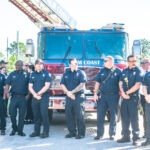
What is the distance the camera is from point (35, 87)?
8.50m

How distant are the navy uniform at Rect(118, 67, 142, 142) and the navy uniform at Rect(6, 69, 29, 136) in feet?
7.72

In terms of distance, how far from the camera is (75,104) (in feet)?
27.6

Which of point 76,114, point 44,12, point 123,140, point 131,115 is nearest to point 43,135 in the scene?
point 76,114

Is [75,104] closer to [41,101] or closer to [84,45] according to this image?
[41,101]

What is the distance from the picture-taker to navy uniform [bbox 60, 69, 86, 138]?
838 cm

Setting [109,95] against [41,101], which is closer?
[109,95]

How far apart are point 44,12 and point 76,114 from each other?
12.9 metres

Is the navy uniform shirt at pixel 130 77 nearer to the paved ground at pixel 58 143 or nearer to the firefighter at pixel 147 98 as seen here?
the firefighter at pixel 147 98

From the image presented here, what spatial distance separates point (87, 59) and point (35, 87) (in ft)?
5.81

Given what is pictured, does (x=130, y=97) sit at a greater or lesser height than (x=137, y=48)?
lesser

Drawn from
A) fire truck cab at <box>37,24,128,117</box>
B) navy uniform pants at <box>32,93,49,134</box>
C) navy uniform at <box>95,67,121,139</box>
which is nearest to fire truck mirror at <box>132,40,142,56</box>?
fire truck cab at <box>37,24,128,117</box>

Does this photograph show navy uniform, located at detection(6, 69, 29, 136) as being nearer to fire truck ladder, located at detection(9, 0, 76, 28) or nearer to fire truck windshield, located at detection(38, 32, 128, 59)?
fire truck windshield, located at detection(38, 32, 128, 59)

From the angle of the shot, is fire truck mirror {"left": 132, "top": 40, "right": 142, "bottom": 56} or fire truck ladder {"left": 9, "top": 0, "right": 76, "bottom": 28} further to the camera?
fire truck ladder {"left": 9, "top": 0, "right": 76, "bottom": 28}

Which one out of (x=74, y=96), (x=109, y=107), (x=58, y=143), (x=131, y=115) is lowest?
(x=58, y=143)
